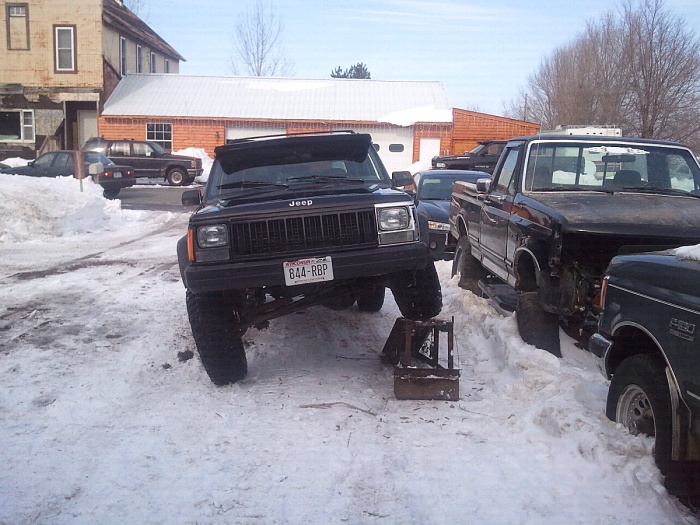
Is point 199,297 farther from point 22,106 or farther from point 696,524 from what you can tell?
point 22,106

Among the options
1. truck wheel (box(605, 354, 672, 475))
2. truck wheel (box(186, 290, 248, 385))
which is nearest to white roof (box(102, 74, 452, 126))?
truck wheel (box(186, 290, 248, 385))

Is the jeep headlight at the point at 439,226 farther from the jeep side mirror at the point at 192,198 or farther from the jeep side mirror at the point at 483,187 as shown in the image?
the jeep side mirror at the point at 192,198

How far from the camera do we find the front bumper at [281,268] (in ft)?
16.1

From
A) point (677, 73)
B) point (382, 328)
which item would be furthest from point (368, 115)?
point (382, 328)

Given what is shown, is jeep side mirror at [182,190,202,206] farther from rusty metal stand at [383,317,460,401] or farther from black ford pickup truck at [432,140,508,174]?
black ford pickup truck at [432,140,508,174]

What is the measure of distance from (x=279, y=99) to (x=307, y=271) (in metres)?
31.8

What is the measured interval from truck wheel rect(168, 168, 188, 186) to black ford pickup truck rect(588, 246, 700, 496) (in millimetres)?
25231

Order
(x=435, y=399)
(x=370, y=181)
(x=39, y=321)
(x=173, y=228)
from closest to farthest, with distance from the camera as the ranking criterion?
1. (x=435, y=399)
2. (x=370, y=181)
3. (x=39, y=321)
4. (x=173, y=228)

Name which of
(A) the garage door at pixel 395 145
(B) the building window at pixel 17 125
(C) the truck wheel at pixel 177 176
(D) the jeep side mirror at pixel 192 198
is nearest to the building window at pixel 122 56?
(B) the building window at pixel 17 125

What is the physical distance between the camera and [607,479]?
12.4 feet

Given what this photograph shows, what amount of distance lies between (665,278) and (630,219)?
200cm

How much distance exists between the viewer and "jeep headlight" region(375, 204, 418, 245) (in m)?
5.15

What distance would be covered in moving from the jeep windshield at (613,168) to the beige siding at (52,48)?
101ft

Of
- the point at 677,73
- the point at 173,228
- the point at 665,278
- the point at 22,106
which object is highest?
the point at 677,73
